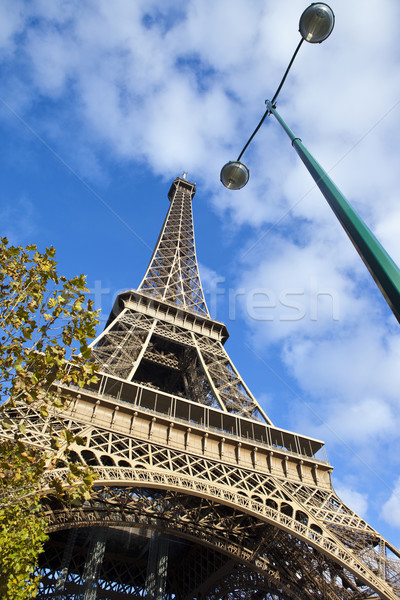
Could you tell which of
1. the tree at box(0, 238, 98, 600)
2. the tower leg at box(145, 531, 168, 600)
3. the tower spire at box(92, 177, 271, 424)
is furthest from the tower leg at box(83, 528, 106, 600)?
the tree at box(0, 238, 98, 600)

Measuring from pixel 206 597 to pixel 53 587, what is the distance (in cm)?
811

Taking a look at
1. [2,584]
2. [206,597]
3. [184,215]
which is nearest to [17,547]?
[2,584]

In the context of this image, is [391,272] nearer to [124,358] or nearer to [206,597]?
[124,358]

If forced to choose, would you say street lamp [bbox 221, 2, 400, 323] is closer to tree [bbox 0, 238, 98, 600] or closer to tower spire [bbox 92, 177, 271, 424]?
tree [bbox 0, 238, 98, 600]

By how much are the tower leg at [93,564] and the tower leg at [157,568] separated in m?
2.62

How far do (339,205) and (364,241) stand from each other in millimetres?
914

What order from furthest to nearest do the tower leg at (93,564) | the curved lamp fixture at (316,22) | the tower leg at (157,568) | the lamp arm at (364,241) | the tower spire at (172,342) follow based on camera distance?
the tower spire at (172,342) < the tower leg at (157,568) < the tower leg at (93,564) < the curved lamp fixture at (316,22) < the lamp arm at (364,241)

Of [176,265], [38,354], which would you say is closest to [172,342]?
[176,265]

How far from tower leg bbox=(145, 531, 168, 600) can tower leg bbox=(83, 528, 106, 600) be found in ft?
8.60

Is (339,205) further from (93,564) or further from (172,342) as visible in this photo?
(172,342)

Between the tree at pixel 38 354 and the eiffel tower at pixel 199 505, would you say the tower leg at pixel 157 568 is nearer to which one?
the eiffel tower at pixel 199 505

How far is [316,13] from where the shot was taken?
7949 mm

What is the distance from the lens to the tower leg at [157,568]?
76.5 ft

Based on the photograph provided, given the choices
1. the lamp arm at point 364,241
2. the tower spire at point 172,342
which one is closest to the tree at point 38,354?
the lamp arm at point 364,241
